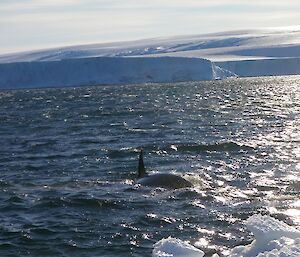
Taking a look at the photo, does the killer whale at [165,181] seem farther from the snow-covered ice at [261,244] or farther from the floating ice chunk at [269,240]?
the floating ice chunk at [269,240]

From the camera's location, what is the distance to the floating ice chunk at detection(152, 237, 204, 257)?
12508 mm

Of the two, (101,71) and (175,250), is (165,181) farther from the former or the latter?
(101,71)

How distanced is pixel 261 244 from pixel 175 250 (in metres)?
1.63

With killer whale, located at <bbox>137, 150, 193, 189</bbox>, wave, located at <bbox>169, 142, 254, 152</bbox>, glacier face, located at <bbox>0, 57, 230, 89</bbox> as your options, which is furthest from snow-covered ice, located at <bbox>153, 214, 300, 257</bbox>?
glacier face, located at <bbox>0, 57, 230, 89</bbox>

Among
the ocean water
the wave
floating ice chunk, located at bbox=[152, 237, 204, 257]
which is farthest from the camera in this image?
the wave

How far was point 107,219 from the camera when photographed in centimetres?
1755

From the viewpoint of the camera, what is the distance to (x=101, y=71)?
133 meters

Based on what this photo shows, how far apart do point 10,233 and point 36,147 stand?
53.0 feet

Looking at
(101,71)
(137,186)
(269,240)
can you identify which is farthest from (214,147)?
(101,71)

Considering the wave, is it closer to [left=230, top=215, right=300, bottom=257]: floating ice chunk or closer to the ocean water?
the ocean water

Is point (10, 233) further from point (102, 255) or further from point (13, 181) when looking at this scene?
point (13, 181)

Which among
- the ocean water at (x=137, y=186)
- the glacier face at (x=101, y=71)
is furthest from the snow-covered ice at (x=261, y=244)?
the glacier face at (x=101, y=71)

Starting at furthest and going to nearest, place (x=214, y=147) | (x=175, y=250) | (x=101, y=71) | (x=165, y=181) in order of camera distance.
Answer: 1. (x=101, y=71)
2. (x=214, y=147)
3. (x=165, y=181)
4. (x=175, y=250)

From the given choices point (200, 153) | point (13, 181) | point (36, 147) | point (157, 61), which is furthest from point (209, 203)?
point (157, 61)
